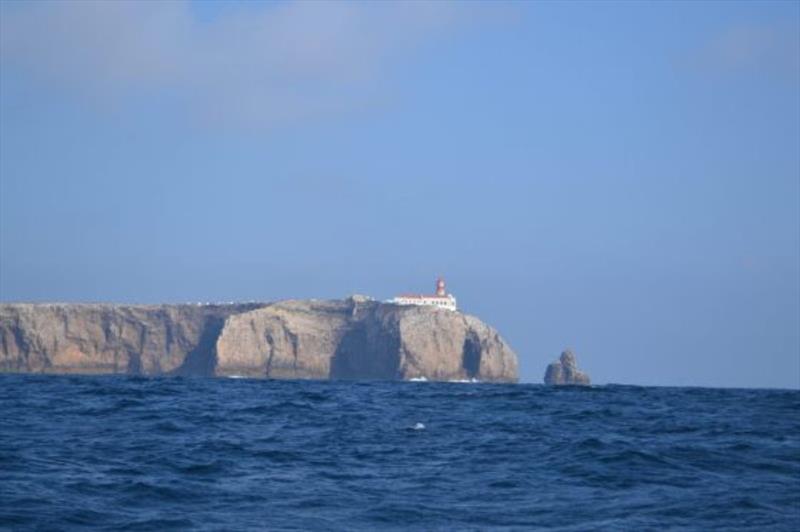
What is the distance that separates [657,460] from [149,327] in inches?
4016

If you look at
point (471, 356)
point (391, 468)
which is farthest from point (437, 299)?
point (391, 468)

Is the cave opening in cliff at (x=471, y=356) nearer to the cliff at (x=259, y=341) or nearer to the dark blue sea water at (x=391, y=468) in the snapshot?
the cliff at (x=259, y=341)

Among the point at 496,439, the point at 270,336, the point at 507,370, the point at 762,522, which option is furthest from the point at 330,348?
the point at 762,522

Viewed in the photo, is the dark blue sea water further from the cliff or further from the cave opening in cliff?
the cave opening in cliff

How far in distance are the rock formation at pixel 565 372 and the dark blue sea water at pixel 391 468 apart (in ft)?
272

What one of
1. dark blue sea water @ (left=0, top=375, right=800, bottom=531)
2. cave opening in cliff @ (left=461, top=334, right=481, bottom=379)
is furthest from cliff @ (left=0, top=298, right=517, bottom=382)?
dark blue sea water @ (left=0, top=375, right=800, bottom=531)

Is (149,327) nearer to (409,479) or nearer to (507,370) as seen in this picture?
(507,370)

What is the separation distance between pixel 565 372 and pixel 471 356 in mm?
8679

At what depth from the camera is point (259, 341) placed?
367 ft

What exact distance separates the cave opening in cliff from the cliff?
0.35 feet

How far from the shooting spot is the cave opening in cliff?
358 ft

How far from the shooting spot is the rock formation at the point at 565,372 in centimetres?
10962

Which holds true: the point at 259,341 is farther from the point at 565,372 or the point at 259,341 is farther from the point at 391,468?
the point at 391,468

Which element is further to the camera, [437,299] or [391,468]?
[437,299]
